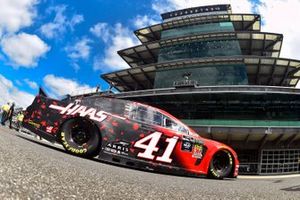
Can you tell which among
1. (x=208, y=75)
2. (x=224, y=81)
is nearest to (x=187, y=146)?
(x=224, y=81)

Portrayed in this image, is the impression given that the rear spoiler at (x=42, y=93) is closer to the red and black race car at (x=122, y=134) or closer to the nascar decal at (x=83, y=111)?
the red and black race car at (x=122, y=134)

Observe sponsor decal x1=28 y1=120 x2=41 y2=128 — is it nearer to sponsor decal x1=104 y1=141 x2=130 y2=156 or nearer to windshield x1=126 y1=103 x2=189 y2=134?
sponsor decal x1=104 y1=141 x2=130 y2=156

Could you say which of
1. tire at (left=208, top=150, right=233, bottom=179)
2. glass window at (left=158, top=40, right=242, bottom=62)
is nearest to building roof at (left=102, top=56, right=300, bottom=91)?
glass window at (left=158, top=40, right=242, bottom=62)

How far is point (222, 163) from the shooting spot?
27.9 ft

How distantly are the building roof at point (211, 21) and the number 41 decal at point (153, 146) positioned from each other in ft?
131

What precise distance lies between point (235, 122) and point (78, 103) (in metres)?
21.9

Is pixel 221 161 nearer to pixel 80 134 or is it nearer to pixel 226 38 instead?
pixel 80 134

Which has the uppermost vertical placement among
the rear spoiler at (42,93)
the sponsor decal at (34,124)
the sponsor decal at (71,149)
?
the rear spoiler at (42,93)

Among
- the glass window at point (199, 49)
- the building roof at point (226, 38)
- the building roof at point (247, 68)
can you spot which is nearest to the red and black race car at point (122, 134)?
the building roof at point (247, 68)

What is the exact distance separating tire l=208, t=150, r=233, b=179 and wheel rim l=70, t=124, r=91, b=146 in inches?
138

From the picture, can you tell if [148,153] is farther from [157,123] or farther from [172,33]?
[172,33]

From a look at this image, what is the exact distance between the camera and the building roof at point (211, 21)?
44531mm

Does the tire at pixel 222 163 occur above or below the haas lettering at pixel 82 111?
below

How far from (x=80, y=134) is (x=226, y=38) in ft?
121
